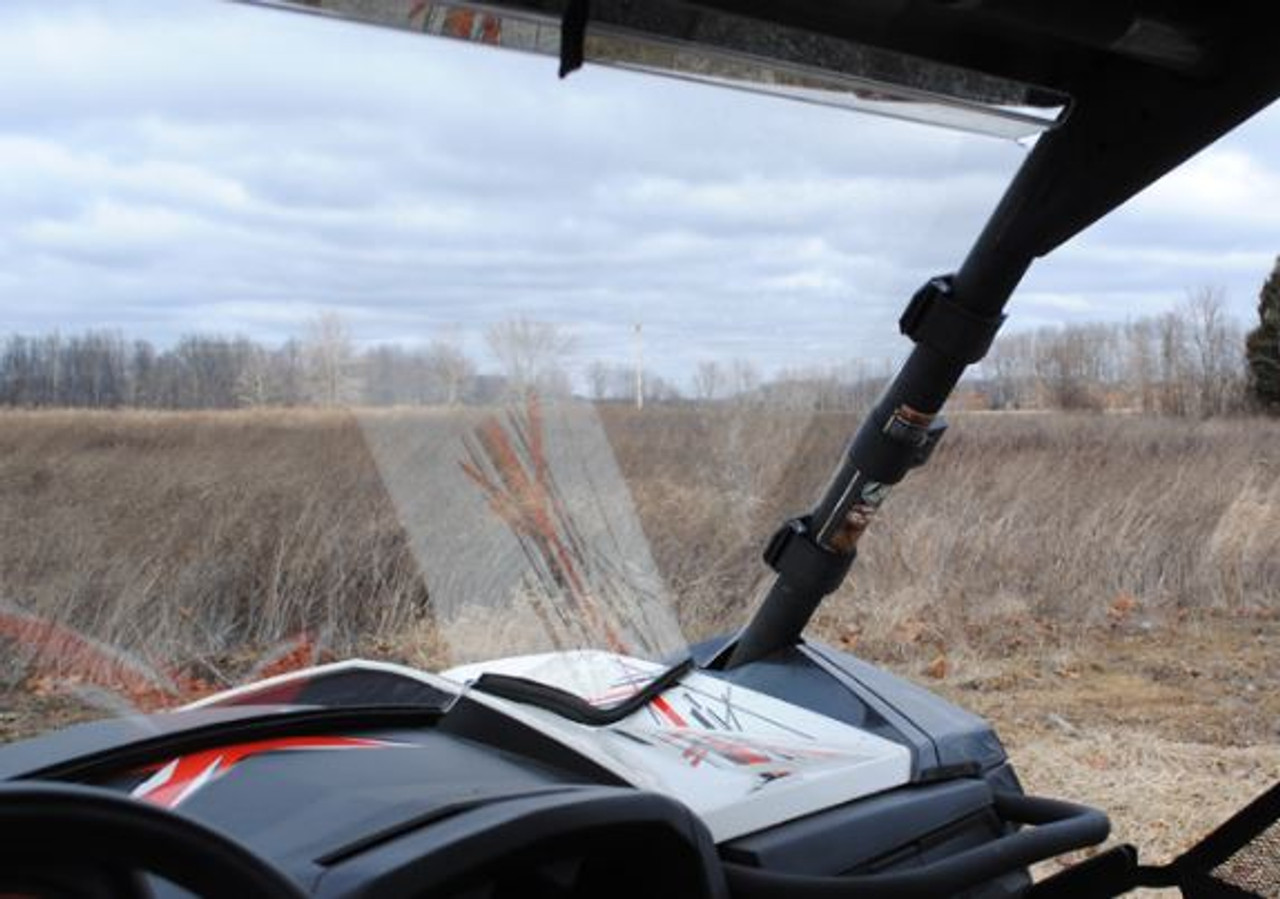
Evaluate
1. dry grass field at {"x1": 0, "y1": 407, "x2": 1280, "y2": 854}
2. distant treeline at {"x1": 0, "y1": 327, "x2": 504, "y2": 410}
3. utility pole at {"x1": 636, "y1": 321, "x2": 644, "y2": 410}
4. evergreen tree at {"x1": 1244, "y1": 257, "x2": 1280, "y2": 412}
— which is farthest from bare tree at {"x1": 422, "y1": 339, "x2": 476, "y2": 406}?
evergreen tree at {"x1": 1244, "y1": 257, "x2": 1280, "y2": 412}

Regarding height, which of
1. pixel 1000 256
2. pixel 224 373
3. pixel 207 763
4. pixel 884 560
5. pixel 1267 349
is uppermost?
pixel 1267 349

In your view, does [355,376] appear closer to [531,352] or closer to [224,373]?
[224,373]

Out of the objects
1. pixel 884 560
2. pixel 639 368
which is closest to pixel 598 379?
pixel 639 368

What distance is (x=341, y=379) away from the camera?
130 cm

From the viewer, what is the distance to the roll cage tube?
1670 millimetres

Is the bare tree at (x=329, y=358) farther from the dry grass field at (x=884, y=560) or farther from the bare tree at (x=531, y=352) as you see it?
the bare tree at (x=531, y=352)

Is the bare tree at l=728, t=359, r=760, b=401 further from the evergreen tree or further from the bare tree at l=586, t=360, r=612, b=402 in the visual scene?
the evergreen tree

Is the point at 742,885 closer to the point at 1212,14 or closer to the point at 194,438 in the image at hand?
the point at 194,438

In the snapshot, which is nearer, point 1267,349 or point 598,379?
point 598,379

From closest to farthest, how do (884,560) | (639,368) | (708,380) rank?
(639,368) < (708,380) < (884,560)

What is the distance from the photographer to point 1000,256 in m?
1.96

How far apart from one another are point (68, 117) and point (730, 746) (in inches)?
41.0

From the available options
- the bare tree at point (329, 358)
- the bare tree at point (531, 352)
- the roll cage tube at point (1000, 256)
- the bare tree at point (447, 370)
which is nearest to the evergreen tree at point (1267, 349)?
the roll cage tube at point (1000, 256)

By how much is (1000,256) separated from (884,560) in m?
2.37
